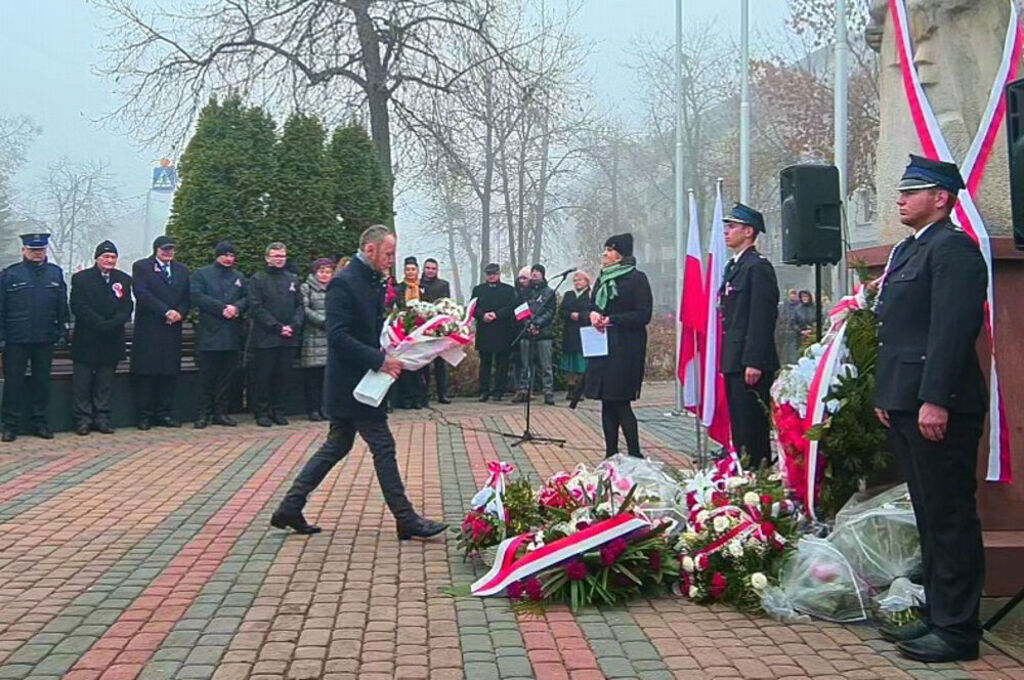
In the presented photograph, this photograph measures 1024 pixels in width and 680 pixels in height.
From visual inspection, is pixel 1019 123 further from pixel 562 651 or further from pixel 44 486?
pixel 44 486

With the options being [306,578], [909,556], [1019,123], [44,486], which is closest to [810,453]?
[909,556]

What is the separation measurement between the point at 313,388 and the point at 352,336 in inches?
308

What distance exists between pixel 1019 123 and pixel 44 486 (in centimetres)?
773

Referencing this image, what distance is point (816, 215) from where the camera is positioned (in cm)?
802

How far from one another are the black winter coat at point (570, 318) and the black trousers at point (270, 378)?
3832 millimetres

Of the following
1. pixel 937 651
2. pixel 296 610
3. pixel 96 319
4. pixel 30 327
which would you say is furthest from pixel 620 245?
pixel 30 327

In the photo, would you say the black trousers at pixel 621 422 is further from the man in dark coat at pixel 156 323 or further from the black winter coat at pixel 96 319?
the black winter coat at pixel 96 319

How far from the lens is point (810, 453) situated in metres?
6.45

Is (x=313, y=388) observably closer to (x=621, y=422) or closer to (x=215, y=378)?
(x=215, y=378)

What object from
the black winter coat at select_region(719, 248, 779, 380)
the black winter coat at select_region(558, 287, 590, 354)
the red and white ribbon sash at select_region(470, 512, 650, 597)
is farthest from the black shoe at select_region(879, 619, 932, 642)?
the black winter coat at select_region(558, 287, 590, 354)

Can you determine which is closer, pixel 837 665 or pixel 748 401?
pixel 837 665

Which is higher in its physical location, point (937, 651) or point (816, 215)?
point (816, 215)

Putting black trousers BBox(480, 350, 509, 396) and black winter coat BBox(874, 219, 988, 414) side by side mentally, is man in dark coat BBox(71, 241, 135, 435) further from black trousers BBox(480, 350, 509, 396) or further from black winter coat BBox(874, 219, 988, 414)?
black winter coat BBox(874, 219, 988, 414)

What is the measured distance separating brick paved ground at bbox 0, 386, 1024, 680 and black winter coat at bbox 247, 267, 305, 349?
3990 mm
